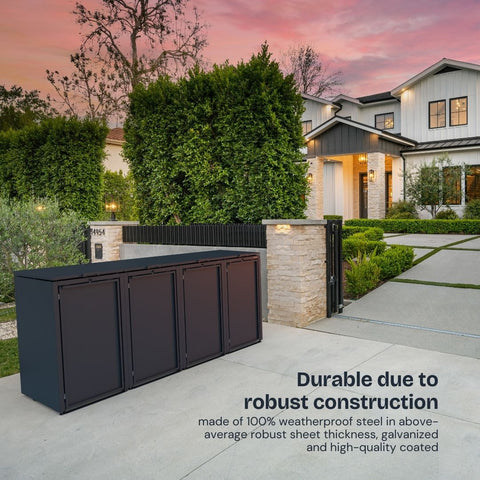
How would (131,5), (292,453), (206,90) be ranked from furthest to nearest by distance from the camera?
(131,5) < (206,90) < (292,453)

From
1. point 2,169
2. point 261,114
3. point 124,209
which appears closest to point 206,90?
point 261,114

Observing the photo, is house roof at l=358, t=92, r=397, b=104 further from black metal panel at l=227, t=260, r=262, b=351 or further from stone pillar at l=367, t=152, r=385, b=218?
black metal panel at l=227, t=260, r=262, b=351

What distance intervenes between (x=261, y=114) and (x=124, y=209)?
484 inches

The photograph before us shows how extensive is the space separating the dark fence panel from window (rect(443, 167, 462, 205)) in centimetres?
1544

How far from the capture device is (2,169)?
45.8ft

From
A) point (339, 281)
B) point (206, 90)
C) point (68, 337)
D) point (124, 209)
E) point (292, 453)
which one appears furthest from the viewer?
point (124, 209)

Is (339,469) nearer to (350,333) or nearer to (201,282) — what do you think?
(201,282)

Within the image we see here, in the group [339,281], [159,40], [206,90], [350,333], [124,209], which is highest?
[159,40]

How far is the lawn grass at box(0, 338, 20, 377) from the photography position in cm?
542

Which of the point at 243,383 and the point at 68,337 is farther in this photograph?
the point at 243,383

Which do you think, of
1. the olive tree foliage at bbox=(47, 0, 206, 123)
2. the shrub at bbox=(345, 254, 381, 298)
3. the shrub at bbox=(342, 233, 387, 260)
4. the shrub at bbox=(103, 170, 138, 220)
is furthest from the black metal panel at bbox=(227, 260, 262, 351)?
the olive tree foliage at bbox=(47, 0, 206, 123)

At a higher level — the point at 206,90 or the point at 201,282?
the point at 206,90

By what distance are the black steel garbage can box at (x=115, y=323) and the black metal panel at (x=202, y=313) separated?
1cm

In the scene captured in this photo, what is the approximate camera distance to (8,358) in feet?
19.6
